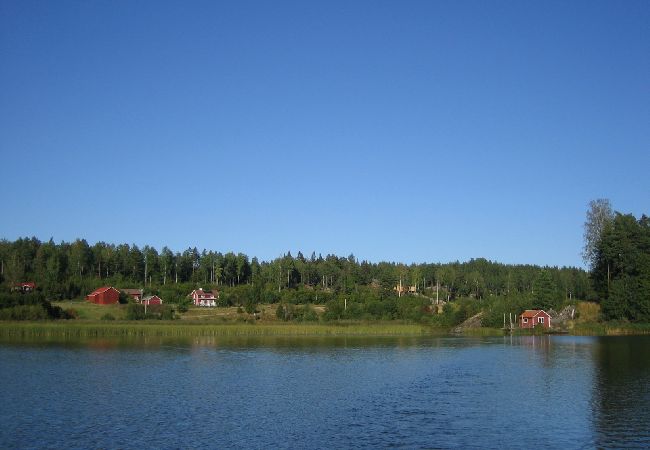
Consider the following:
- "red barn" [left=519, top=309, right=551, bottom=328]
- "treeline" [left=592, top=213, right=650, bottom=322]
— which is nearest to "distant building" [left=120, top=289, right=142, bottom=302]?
"red barn" [left=519, top=309, right=551, bottom=328]

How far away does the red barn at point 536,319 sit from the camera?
102 meters

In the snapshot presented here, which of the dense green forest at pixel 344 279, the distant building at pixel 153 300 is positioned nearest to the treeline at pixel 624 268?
the dense green forest at pixel 344 279

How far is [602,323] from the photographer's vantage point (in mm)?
96938

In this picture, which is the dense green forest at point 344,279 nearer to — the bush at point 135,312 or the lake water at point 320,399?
the bush at point 135,312

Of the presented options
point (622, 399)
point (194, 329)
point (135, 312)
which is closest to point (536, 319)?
point (194, 329)

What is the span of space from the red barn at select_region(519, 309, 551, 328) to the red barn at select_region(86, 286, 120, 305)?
71.1 metres

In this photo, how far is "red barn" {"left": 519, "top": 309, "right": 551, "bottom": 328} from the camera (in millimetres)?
102375

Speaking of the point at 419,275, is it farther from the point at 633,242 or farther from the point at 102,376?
the point at 102,376

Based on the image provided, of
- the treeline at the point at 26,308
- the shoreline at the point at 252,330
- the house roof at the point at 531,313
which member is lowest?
Answer: the shoreline at the point at 252,330

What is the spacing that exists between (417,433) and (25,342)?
5719cm

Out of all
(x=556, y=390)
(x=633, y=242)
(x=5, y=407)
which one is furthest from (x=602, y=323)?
(x=5, y=407)

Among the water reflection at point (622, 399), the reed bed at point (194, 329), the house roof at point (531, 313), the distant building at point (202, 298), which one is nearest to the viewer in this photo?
the water reflection at point (622, 399)

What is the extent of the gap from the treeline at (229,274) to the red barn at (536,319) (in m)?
Answer: 9.66

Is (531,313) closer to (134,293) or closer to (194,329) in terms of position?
(194,329)
